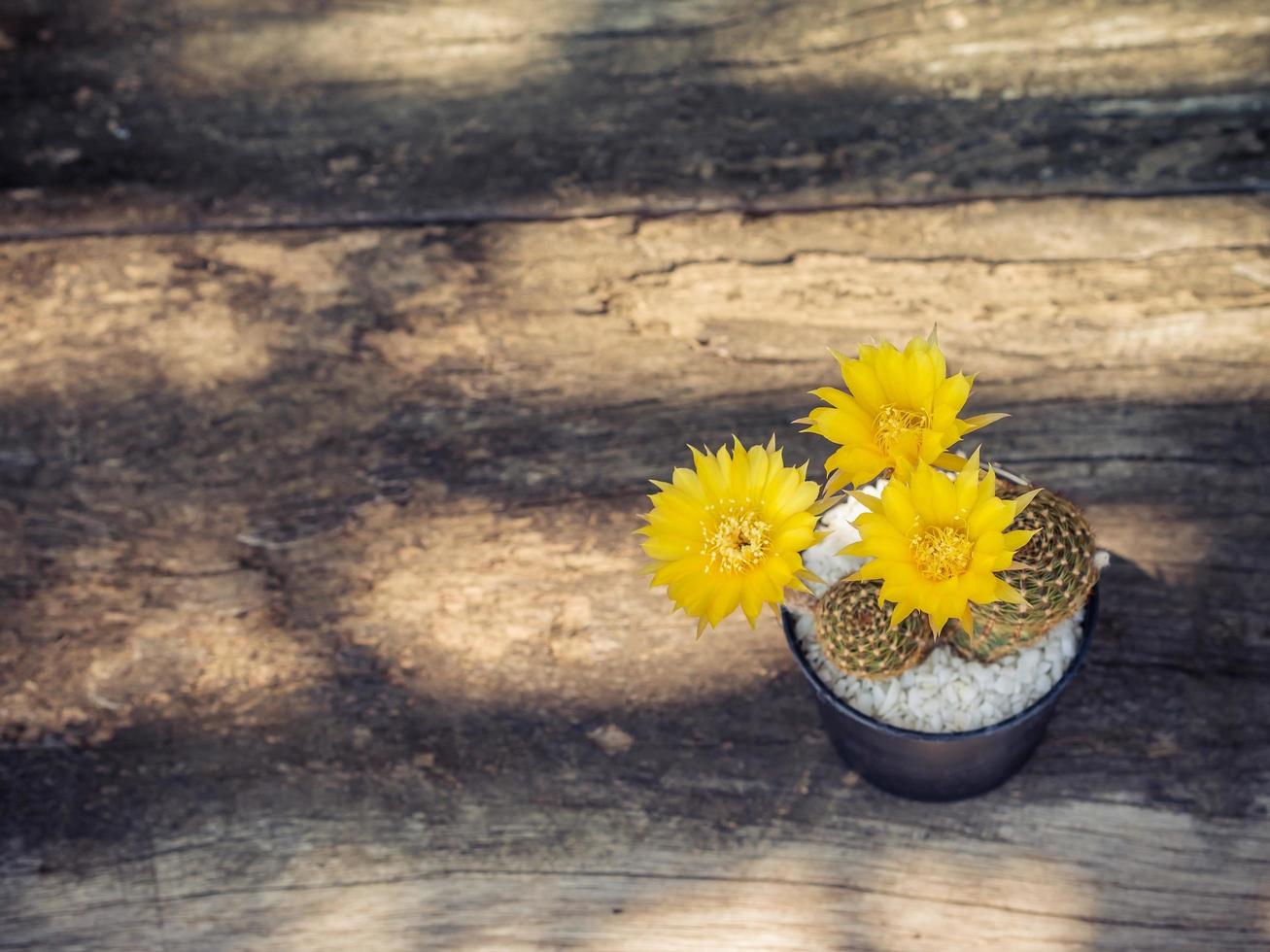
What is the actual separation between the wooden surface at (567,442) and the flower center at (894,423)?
2.08 ft

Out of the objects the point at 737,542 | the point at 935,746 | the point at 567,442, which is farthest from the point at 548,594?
the point at 737,542

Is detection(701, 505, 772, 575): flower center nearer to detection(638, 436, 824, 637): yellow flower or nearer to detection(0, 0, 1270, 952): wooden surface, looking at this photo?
detection(638, 436, 824, 637): yellow flower

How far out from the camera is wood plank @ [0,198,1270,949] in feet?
4.50

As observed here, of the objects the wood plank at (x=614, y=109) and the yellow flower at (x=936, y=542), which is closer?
the yellow flower at (x=936, y=542)

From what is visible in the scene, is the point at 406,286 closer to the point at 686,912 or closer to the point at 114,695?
the point at 114,695

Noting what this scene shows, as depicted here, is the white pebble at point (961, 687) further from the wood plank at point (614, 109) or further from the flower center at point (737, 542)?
the wood plank at point (614, 109)

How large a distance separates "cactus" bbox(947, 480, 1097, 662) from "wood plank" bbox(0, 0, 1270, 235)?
801mm

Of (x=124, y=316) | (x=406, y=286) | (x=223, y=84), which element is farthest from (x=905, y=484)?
(x=223, y=84)

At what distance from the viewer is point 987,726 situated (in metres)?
1.12

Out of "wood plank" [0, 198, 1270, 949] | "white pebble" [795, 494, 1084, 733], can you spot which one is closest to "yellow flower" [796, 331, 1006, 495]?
"white pebble" [795, 494, 1084, 733]

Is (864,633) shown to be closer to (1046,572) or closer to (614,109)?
(1046,572)

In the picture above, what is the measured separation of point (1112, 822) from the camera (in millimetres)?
1354

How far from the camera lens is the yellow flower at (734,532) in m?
0.89

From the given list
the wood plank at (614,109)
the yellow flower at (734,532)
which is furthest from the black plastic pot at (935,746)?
the wood plank at (614,109)
